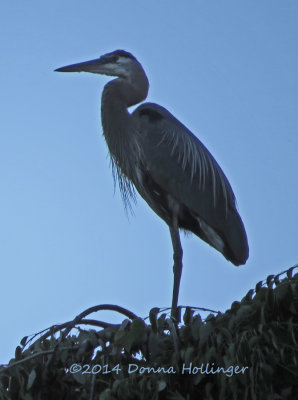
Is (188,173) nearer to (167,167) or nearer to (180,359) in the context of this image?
(167,167)

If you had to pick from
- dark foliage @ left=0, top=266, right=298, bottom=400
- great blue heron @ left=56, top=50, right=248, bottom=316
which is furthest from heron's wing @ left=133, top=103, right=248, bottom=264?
dark foliage @ left=0, top=266, right=298, bottom=400

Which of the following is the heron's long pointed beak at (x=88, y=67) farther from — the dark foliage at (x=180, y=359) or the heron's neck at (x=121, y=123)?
the dark foliage at (x=180, y=359)

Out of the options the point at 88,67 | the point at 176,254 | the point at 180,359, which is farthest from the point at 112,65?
the point at 180,359

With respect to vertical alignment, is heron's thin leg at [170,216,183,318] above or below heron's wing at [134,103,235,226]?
below

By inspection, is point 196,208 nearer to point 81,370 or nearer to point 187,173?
point 187,173

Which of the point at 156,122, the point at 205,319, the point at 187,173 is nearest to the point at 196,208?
the point at 187,173

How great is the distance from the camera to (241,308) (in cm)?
260

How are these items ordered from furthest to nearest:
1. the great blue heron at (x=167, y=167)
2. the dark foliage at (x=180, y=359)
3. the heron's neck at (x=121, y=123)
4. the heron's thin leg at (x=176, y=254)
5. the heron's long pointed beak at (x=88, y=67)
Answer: the heron's long pointed beak at (x=88, y=67)
the heron's neck at (x=121, y=123)
the great blue heron at (x=167, y=167)
the heron's thin leg at (x=176, y=254)
the dark foliage at (x=180, y=359)

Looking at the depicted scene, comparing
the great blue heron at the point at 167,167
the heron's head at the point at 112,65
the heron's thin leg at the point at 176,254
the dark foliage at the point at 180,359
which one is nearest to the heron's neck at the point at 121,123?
the great blue heron at the point at 167,167

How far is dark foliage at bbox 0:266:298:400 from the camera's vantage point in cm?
245

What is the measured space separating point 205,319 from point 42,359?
588 mm

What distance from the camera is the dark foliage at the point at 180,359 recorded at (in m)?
2.45

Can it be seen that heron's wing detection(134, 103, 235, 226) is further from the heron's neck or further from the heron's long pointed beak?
the heron's long pointed beak

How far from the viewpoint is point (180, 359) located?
8.46 ft
